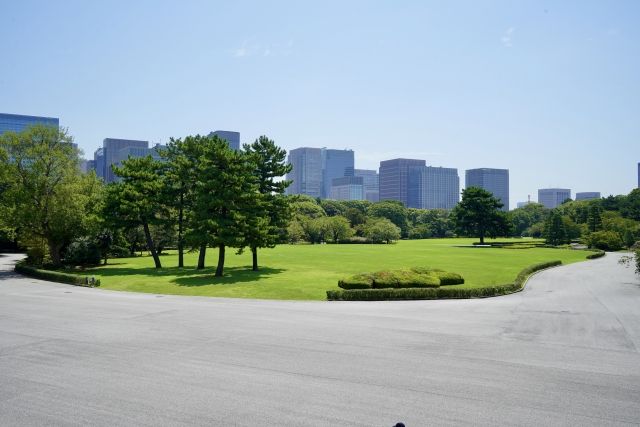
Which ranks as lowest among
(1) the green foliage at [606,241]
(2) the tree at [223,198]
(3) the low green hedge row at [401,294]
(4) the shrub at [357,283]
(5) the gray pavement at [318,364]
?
(5) the gray pavement at [318,364]

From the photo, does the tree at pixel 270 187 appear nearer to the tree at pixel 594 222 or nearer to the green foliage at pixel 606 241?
the green foliage at pixel 606 241

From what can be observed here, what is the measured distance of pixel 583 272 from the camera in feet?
160

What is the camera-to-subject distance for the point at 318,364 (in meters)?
15.3

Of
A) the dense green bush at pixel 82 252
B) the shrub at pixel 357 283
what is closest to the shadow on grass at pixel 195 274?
the dense green bush at pixel 82 252

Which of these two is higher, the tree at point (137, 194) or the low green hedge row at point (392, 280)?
the tree at point (137, 194)

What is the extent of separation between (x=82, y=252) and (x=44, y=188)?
312 inches

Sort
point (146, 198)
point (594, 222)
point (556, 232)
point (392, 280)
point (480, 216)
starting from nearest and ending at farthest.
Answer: point (392, 280) → point (146, 198) → point (556, 232) → point (480, 216) → point (594, 222)

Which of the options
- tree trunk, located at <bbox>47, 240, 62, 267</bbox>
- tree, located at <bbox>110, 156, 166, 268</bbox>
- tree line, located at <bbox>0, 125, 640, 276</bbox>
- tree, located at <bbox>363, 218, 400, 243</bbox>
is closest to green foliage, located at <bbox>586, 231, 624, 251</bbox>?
tree, located at <bbox>363, 218, 400, 243</bbox>

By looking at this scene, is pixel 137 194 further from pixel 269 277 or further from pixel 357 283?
pixel 357 283

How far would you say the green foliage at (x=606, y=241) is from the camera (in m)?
88.8

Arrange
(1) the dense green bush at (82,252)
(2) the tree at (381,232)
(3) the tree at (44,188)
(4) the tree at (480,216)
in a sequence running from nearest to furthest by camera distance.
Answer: (3) the tree at (44,188), (1) the dense green bush at (82,252), (4) the tree at (480,216), (2) the tree at (381,232)

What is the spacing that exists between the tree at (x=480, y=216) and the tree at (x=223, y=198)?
236 ft

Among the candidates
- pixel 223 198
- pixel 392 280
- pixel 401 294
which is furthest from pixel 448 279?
pixel 223 198

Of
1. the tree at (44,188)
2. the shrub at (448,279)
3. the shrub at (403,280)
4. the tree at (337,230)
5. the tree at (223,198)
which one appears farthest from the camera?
the tree at (337,230)
